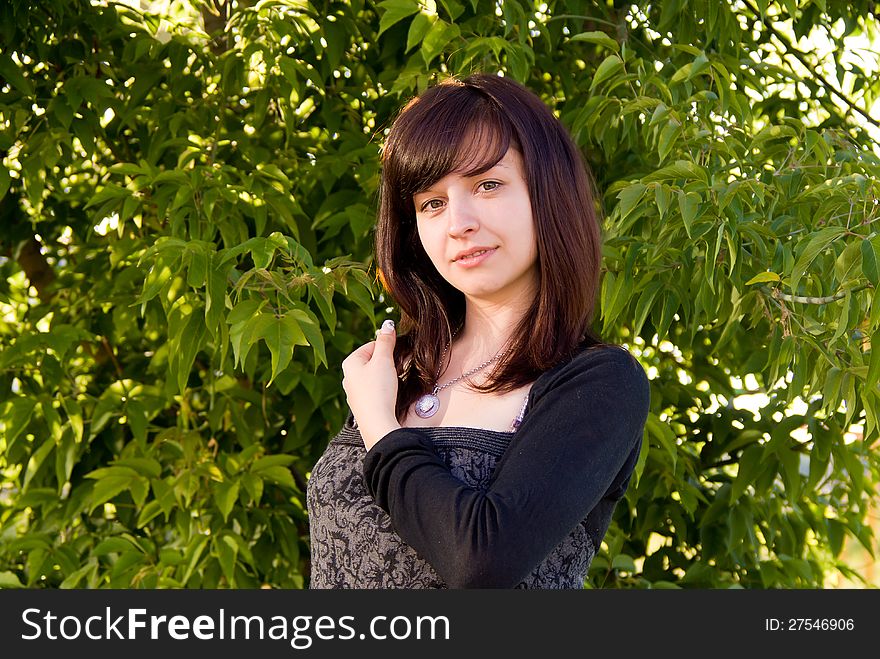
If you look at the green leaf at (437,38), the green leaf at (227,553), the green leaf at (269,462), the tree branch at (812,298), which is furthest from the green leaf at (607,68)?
the green leaf at (227,553)

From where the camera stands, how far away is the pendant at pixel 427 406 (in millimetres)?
1219

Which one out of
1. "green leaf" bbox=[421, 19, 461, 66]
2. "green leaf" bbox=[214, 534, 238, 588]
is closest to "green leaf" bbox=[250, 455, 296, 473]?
"green leaf" bbox=[214, 534, 238, 588]

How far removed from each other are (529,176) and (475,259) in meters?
0.11

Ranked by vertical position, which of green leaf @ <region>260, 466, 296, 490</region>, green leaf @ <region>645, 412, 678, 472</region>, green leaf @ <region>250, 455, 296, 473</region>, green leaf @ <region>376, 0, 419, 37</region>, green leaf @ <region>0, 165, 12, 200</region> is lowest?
green leaf @ <region>260, 466, 296, 490</region>

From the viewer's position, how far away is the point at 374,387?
1186mm

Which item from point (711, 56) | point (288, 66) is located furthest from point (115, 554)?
point (711, 56)

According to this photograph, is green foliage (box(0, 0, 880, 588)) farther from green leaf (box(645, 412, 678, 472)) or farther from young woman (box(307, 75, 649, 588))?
young woman (box(307, 75, 649, 588))

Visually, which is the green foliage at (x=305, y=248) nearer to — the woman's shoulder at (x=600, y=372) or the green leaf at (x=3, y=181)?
the green leaf at (x=3, y=181)

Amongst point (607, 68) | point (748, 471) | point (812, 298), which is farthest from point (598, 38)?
point (748, 471)

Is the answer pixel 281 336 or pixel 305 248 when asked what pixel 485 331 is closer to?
pixel 281 336

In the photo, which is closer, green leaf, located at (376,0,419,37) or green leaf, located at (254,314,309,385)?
green leaf, located at (254,314,309,385)

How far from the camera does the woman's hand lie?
1.14m

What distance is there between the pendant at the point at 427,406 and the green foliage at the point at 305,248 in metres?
0.33

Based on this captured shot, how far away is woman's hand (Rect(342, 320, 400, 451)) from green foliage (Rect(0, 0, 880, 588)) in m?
0.27
